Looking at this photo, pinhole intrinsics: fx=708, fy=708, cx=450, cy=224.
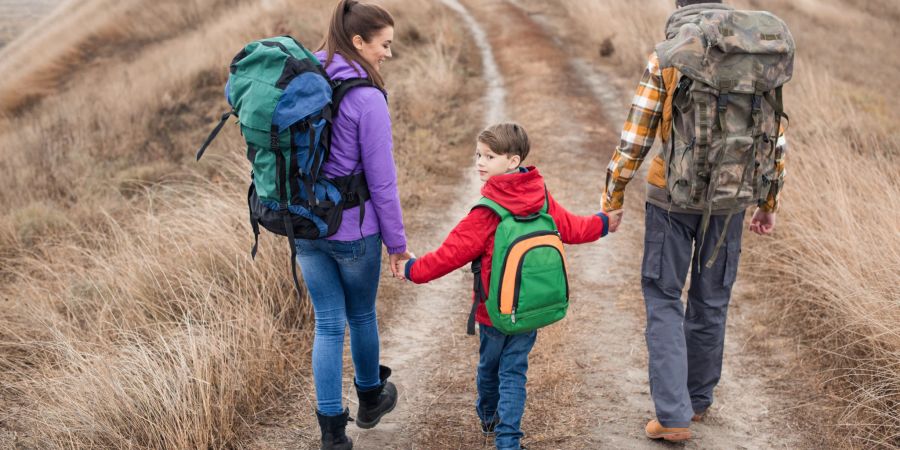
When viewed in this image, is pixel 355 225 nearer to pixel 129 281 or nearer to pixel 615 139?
pixel 129 281

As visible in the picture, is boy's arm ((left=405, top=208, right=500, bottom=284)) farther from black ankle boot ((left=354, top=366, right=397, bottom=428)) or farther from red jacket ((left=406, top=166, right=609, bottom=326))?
black ankle boot ((left=354, top=366, right=397, bottom=428))

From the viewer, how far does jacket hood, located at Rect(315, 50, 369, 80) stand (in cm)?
284

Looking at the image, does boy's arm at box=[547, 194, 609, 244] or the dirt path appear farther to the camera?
the dirt path

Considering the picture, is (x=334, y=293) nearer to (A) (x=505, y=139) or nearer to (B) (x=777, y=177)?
(A) (x=505, y=139)

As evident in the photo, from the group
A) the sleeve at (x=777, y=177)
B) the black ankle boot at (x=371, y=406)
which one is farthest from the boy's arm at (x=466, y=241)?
the sleeve at (x=777, y=177)

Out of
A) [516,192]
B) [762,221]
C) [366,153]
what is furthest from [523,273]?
[762,221]

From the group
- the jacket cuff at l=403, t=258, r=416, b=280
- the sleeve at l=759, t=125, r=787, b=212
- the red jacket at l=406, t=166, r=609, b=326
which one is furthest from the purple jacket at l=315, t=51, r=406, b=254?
the sleeve at l=759, t=125, r=787, b=212

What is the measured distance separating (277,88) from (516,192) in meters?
1.02

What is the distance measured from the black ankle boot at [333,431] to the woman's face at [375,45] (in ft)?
5.17

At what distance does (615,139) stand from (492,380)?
7.71m

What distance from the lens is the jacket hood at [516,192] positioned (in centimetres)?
288

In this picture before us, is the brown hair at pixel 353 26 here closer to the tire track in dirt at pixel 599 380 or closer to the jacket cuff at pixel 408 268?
the jacket cuff at pixel 408 268

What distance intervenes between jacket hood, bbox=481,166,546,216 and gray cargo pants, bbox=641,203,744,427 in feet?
2.14

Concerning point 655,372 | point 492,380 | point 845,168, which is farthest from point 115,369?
point 845,168
